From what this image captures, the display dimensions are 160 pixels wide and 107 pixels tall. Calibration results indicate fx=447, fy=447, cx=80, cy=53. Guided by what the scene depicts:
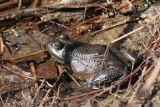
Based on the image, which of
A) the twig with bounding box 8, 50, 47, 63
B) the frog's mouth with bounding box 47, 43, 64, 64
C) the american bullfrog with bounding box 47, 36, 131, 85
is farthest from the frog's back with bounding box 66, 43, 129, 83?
the twig with bounding box 8, 50, 47, 63

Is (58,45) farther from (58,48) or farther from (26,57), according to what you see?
(26,57)

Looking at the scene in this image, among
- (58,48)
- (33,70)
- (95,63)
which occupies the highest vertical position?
(58,48)

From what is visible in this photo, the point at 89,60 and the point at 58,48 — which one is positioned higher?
the point at 58,48

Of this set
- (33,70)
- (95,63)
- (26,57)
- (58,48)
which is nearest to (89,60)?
(95,63)

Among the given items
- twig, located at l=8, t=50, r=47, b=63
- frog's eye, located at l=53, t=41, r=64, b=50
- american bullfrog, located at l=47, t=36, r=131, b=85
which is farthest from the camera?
twig, located at l=8, t=50, r=47, b=63

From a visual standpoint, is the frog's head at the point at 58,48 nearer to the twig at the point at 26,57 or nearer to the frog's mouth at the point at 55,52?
the frog's mouth at the point at 55,52

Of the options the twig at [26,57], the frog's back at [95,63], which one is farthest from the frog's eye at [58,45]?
the twig at [26,57]

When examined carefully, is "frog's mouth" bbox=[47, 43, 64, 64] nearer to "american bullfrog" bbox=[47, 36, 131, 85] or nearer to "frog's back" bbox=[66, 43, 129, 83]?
"american bullfrog" bbox=[47, 36, 131, 85]
